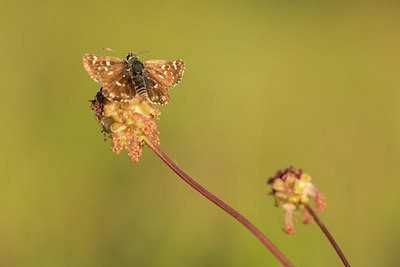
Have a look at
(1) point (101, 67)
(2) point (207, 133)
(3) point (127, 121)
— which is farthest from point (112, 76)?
(2) point (207, 133)

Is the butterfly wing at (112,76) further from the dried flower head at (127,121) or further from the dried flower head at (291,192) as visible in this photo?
the dried flower head at (291,192)

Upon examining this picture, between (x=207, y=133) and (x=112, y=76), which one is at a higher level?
(x=207, y=133)

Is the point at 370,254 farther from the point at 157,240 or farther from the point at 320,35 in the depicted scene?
the point at 320,35

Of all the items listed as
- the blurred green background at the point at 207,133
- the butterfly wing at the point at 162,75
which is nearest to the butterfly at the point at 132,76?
the butterfly wing at the point at 162,75

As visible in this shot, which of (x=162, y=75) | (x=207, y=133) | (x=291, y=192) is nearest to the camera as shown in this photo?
(x=291, y=192)

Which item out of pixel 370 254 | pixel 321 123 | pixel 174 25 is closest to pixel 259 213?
pixel 370 254

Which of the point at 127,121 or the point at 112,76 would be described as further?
the point at 112,76

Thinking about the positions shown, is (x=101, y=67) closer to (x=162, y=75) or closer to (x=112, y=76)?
(x=112, y=76)
